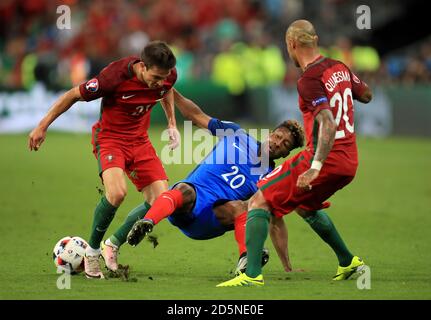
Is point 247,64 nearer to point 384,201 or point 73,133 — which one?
point 73,133

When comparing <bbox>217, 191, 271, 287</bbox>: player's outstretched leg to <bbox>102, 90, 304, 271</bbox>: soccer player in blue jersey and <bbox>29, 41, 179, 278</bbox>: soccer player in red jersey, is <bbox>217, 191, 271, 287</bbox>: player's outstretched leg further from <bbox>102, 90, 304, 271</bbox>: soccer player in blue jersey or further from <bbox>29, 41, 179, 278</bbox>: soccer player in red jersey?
<bbox>29, 41, 179, 278</bbox>: soccer player in red jersey

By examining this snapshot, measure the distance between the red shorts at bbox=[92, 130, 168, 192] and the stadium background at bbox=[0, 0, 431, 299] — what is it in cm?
86

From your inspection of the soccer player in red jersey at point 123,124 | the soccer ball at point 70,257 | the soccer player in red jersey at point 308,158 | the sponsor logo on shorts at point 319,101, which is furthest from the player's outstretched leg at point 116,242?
the sponsor logo on shorts at point 319,101

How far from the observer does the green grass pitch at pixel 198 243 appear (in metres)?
7.48

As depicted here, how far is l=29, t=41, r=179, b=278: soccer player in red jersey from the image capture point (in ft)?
26.6

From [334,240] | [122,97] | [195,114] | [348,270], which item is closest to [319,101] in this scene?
[334,240]

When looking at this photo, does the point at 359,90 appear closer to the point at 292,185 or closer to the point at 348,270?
the point at 292,185

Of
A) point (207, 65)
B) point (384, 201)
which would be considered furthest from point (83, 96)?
point (207, 65)

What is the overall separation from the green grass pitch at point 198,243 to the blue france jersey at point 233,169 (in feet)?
2.51

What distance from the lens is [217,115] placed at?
26.5 metres

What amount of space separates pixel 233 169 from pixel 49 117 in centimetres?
170

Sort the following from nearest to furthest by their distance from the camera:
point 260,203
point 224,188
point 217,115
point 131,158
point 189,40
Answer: point 260,203 → point 224,188 → point 131,158 → point 217,115 → point 189,40

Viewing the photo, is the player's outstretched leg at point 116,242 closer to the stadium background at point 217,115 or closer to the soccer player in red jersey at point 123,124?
the soccer player in red jersey at point 123,124

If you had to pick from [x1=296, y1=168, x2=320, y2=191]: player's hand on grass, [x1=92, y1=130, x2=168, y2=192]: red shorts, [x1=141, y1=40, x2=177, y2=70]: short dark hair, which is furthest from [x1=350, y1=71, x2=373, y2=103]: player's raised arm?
[x1=92, y1=130, x2=168, y2=192]: red shorts
